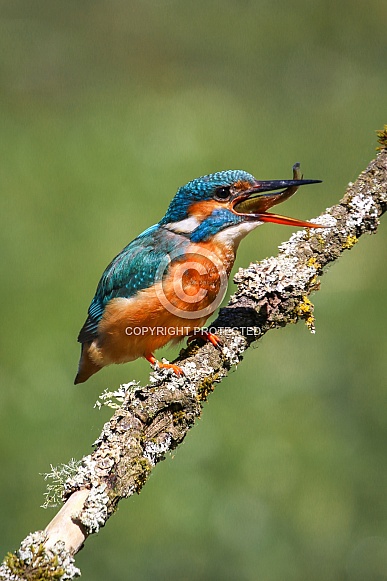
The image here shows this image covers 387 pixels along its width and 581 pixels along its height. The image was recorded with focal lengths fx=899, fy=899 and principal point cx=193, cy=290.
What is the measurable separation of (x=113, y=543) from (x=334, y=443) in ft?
4.16

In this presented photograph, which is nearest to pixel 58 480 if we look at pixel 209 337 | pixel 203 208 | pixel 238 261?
pixel 209 337

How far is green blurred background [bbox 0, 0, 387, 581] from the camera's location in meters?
4.24

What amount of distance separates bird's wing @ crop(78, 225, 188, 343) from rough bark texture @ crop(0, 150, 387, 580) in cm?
33

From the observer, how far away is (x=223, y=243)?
317 centimetres

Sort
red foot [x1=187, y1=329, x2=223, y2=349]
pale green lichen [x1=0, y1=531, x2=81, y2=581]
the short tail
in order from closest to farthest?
pale green lichen [x1=0, y1=531, x2=81, y2=581], red foot [x1=187, y1=329, x2=223, y2=349], the short tail

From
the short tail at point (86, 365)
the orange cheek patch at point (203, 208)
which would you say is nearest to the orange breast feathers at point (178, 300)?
the orange cheek patch at point (203, 208)

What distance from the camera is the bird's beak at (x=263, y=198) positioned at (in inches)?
119

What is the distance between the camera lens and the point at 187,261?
→ 3.20 metres

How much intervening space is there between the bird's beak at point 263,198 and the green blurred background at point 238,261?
5.20 feet

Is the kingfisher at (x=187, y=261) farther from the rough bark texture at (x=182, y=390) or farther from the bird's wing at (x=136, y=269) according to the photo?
the rough bark texture at (x=182, y=390)

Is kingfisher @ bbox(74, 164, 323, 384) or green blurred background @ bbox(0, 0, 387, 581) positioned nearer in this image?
kingfisher @ bbox(74, 164, 323, 384)

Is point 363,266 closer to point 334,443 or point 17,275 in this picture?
point 334,443

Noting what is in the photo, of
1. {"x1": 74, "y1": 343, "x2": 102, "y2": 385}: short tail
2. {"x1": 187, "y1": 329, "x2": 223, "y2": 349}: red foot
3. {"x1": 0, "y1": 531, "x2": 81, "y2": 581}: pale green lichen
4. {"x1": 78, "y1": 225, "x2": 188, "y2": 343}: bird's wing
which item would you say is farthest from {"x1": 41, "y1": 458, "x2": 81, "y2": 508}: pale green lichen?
{"x1": 74, "y1": 343, "x2": 102, "y2": 385}: short tail

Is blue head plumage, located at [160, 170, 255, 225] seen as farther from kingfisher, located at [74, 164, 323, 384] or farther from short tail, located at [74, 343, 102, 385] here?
short tail, located at [74, 343, 102, 385]
